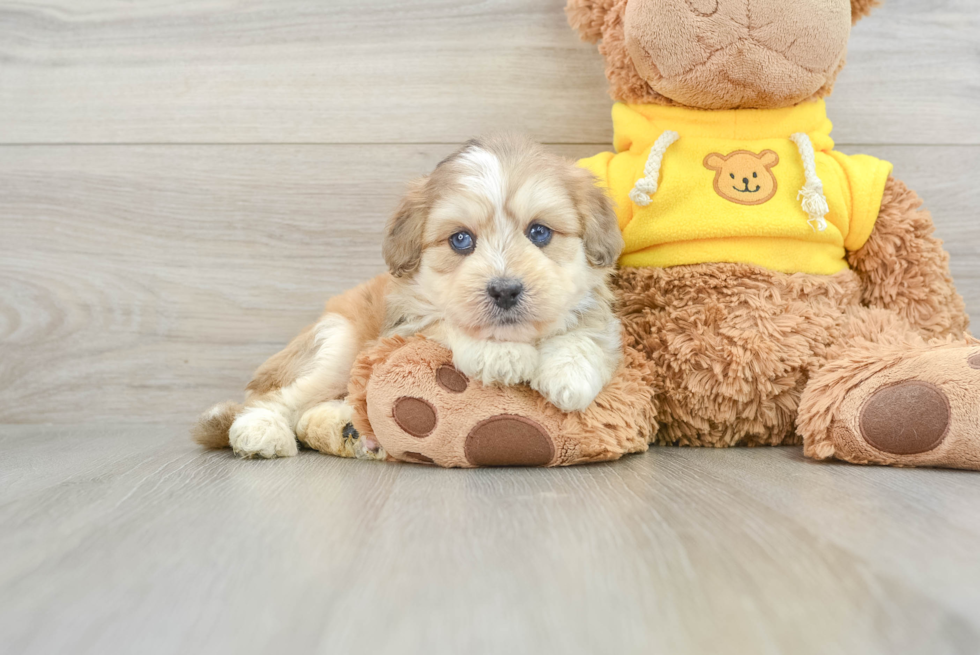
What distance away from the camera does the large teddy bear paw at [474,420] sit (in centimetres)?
139

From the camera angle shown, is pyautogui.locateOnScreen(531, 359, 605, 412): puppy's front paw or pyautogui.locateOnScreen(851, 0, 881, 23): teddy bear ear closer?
pyautogui.locateOnScreen(531, 359, 605, 412): puppy's front paw

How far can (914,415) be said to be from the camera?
129 cm

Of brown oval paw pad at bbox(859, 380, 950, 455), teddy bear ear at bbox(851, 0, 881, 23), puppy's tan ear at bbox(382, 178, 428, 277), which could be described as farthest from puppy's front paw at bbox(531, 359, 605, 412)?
teddy bear ear at bbox(851, 0, 881, 23)

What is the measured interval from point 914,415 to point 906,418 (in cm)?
1

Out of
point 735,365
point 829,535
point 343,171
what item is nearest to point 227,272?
point 343,171

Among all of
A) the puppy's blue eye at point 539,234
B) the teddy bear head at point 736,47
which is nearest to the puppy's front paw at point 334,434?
the puppy's blue eye at point 539,234

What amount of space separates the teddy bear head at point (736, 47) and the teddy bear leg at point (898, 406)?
600 mm

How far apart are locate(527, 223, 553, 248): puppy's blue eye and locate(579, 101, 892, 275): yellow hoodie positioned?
0.24 m

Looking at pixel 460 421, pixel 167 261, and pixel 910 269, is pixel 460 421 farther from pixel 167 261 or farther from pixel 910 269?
pixel 167 261

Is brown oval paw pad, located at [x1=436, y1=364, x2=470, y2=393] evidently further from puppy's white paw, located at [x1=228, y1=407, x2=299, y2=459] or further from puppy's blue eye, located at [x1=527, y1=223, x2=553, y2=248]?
puppy's white paw, located at [x1=228, y1=407, x2=299, y2=459]

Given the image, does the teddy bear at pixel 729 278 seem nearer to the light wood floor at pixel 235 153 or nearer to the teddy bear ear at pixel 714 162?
the teddy bear ear at pixel 714 162

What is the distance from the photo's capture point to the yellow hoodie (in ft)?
5.20

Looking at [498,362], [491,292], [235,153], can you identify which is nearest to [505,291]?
[491,292]

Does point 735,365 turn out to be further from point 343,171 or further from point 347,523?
point 343,171
